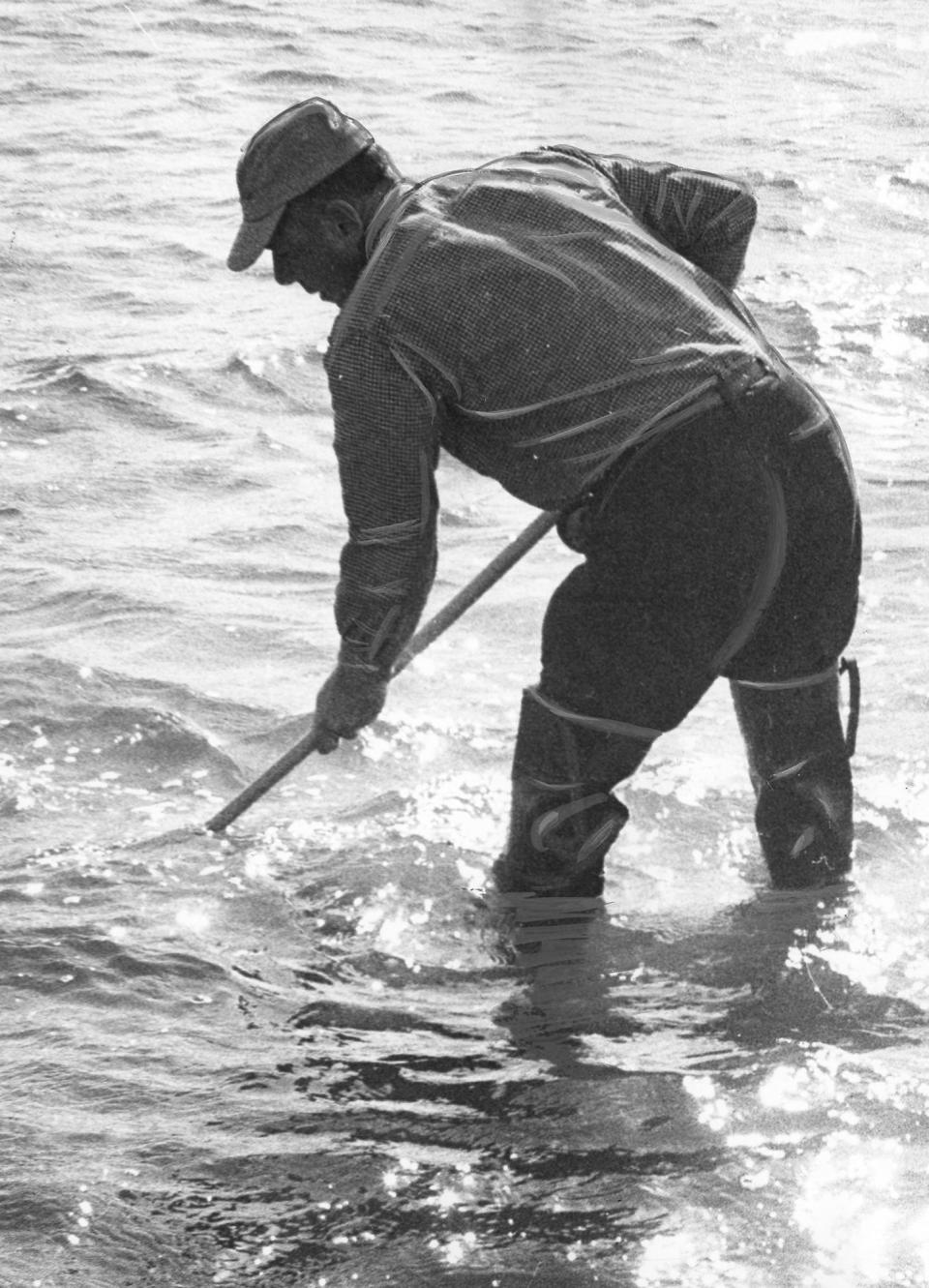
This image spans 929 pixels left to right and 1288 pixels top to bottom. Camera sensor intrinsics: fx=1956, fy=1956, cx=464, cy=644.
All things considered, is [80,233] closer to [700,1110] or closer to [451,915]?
[451,915]

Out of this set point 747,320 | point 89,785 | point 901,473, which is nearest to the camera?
point 747,320

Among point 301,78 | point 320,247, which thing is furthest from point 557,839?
point 301,78

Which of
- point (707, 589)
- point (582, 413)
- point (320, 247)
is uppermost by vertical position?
point (320, 247)

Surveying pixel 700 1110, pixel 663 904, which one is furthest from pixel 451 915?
pixel 700 1110

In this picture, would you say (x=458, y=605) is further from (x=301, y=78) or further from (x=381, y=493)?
(x=301, y=78)

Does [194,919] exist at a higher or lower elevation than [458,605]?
lower

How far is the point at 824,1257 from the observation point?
3.22 metres

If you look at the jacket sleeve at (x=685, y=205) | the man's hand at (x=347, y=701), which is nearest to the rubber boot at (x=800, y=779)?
the man's hand at (x=347, y=701)

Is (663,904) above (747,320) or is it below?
below

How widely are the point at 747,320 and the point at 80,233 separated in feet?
24.8

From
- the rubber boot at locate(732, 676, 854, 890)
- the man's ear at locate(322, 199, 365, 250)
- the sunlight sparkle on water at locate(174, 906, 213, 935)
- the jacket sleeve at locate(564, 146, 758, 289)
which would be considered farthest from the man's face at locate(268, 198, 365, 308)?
the sunlight sparkle on water at locate(174, 906, 213, 935)

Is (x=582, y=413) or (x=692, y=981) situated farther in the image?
(x=692, y=981)

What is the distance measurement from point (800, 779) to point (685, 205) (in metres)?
1.25

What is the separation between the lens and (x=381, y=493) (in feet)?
12.2
